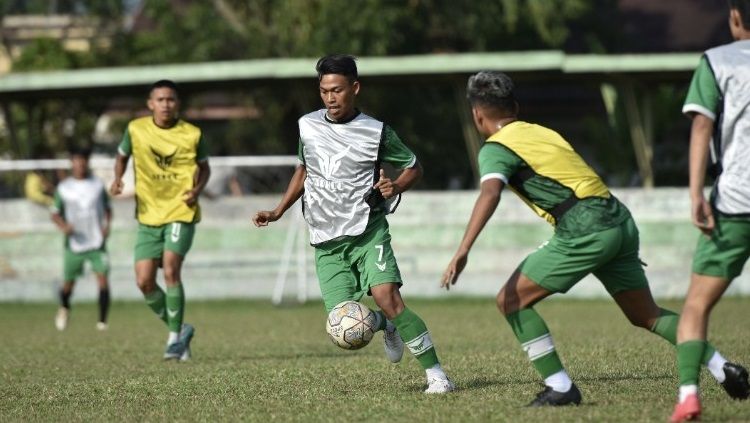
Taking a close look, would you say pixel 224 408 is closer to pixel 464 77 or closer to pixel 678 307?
pixel 678 307

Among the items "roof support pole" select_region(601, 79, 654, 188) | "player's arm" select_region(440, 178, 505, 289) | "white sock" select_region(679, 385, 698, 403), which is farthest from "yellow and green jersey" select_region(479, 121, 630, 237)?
"roof support pole" select_region(601, 79, 654, 188)

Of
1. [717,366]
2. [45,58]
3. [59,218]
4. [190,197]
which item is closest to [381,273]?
[717,366]

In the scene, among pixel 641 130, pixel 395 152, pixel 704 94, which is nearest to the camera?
pixel 704 94

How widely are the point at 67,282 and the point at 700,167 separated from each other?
43.3ft

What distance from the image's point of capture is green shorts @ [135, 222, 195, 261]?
12.2 meters

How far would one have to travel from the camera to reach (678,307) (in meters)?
20.3

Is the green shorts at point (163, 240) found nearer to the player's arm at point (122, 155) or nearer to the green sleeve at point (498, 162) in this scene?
the player's arm at point (122, 155)

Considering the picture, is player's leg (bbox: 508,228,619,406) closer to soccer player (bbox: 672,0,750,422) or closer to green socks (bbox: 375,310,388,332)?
soccer player (bbox: 672,0,750,422)

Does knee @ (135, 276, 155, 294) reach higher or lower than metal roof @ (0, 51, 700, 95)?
higher

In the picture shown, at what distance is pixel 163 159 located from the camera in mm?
12477

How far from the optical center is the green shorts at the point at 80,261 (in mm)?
18609

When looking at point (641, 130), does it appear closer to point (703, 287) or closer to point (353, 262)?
point (353, 262)

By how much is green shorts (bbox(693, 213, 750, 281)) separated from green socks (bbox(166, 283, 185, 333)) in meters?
6.31

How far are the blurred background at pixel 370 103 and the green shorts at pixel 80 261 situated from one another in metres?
4.79
